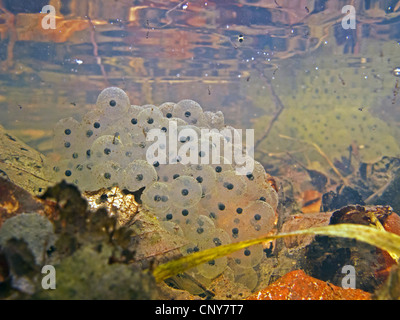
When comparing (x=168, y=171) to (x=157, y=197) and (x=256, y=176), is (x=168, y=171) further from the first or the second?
(x=256, y=176)

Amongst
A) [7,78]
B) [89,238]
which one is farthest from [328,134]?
[7,78]

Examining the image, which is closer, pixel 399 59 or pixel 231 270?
pixel 231 270

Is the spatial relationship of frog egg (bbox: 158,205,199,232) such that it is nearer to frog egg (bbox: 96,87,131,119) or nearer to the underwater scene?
the underwater scene

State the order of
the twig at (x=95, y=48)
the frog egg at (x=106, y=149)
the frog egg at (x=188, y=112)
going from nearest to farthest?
the frog egg at (x=106, y=149) → the frog egg at (x=188, y=112) → the twig at (x=95, y=48)

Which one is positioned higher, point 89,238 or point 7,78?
point 7,78

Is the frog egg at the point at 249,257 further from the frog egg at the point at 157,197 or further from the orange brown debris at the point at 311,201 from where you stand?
the orange brown debris at the point at 311,201

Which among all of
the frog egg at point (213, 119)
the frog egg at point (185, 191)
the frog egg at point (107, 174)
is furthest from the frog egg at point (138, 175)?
the frog egg at point (213, 119)
